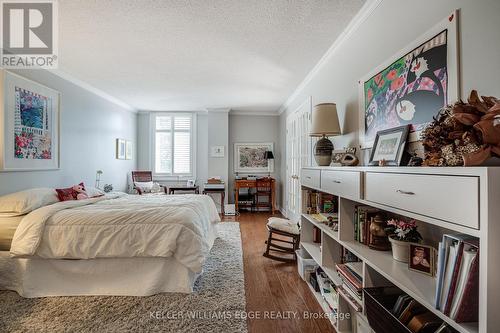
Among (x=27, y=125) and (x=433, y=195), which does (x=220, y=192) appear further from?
(x=433, y=195)

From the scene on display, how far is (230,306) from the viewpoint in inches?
82.6

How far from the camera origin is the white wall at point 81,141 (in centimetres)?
319

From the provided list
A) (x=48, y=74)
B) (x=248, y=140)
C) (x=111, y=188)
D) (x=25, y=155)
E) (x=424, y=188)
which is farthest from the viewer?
(x=248, y=140)

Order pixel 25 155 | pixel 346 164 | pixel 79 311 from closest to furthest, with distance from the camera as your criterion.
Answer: pixel 79 311 → pixel 346 164 → pixel 25 155

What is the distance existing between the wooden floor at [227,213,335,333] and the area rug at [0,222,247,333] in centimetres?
12

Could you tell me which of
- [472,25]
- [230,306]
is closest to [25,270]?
[230,306]

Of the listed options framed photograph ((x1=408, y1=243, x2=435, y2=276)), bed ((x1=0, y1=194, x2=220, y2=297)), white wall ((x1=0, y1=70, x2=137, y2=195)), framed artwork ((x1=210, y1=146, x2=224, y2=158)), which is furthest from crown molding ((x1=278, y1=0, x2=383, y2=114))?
white wall ((x1=0, y1=70, x2=137, y2=195))

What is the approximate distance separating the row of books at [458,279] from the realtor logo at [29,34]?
10.1ft

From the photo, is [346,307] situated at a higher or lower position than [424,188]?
lower

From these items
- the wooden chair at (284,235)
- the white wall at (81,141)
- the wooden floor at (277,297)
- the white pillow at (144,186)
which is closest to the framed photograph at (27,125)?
the white wall at (81,141)

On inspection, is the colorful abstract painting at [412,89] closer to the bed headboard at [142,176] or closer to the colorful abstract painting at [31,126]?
the colorful abstract painting at [31,126]

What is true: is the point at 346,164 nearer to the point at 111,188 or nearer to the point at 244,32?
the point at 244,32

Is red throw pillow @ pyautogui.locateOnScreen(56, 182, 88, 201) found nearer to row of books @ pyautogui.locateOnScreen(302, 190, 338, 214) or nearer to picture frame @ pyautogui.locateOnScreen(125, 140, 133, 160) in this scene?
picture frame @ pyautogui.locateOnScreen(125, 140, 133, 160)

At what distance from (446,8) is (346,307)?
192 centimetres
